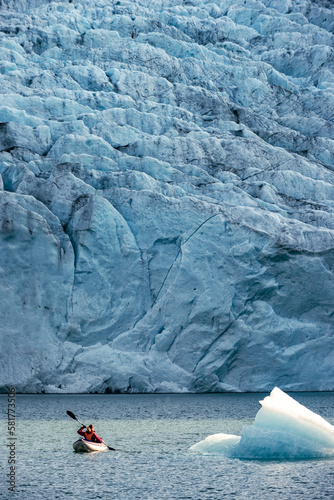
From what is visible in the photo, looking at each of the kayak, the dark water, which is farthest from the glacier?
the kayak

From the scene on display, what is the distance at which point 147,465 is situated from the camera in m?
13.7

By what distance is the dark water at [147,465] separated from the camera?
37.4ft

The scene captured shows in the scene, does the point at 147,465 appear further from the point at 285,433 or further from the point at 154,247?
the point at 154,247

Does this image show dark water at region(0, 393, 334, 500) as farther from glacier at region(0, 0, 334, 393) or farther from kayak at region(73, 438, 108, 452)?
glacier at region(0, 0, 334, 393)

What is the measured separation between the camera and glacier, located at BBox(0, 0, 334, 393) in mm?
24188

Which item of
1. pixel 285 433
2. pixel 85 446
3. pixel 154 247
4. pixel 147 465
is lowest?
pixel 154 247

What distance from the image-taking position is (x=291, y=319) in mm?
25438

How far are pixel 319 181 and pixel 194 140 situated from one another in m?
5.37

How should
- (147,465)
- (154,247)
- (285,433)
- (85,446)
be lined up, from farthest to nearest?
(154,247)
(85,446)
(147,465)
(285,433)

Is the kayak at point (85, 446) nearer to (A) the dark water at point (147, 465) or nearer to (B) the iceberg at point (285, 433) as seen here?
(A) the dark water at point (147, 465)

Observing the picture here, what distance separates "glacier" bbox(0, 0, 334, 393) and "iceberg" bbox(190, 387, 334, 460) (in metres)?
10.6

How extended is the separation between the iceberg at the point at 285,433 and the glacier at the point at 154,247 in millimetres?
10559

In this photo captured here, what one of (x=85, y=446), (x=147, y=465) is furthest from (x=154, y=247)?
(x=147, y=465)

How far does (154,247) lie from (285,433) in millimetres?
12817
